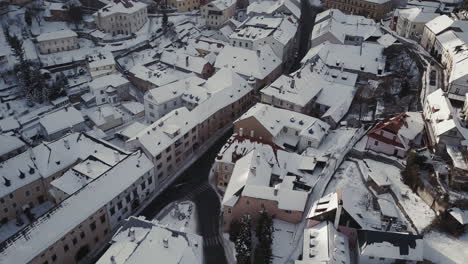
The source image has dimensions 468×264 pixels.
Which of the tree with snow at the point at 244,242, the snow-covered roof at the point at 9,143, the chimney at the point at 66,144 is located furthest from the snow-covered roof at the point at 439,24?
the snow-covered roof at the point at 9,143

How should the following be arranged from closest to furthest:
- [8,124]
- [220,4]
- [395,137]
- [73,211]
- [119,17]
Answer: [73,211] < [395,137] < [8,124] < [119,17] < [220,4]

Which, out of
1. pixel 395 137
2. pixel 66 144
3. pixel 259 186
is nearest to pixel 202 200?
pixel 259 186

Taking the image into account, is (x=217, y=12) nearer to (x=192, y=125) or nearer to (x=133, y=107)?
(x=133, y=107)

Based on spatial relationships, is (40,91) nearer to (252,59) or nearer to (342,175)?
(252,59)

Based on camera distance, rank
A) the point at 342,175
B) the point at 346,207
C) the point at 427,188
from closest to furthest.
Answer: the point at 346,207
the point at 427,188
the point at 342,175

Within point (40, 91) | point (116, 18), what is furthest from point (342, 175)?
point (116, 18)

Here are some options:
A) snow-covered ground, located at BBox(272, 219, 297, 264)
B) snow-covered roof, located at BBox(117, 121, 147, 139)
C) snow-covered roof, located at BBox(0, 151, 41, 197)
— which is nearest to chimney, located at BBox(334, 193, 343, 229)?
snow-covered ground, located at BBox(272, 219, 297, 264)

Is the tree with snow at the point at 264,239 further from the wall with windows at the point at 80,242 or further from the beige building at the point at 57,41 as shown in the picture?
the beige building at the point at 57,41
